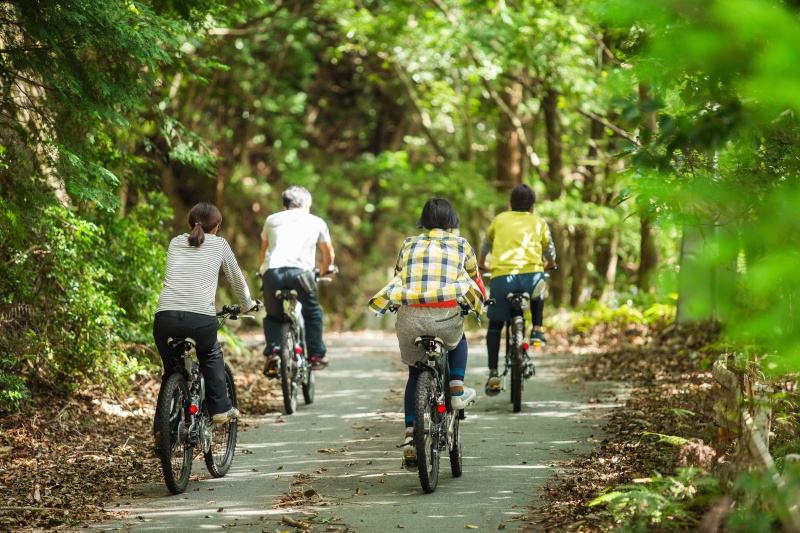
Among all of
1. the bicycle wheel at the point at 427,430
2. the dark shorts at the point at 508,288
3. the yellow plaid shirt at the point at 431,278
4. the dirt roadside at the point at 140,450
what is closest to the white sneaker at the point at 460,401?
the bicycle wheel at the point at 427,430

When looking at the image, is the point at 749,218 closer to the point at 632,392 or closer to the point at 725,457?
the point at 725,457

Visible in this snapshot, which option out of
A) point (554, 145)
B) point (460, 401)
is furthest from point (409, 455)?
point (554, 145)

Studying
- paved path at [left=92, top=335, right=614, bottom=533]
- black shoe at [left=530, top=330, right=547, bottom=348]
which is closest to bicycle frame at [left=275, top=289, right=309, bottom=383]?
paved path at [left=92, top=335, right=614, bottom=533]

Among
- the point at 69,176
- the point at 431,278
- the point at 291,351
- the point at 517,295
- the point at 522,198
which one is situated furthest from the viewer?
→ the point at 291,351

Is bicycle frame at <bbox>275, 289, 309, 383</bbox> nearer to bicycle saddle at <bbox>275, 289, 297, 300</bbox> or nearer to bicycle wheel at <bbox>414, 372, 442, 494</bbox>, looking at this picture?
bicycle saddle at <bbox>275, 289, 297, 300</bbox>

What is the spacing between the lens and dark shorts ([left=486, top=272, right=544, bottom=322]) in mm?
9445

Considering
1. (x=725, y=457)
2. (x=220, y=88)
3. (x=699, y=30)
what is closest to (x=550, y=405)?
(x=725, y=457)

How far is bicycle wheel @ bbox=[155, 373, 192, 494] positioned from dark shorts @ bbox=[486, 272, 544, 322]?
382 cm

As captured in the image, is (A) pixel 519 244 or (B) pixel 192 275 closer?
(B) pixel 192 275

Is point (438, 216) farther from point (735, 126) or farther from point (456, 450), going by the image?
point (735, 126)

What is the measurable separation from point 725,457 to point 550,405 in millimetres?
4044

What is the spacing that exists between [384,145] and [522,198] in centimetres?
1924

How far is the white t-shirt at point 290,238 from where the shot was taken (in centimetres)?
1002

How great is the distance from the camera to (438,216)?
22.5ft
